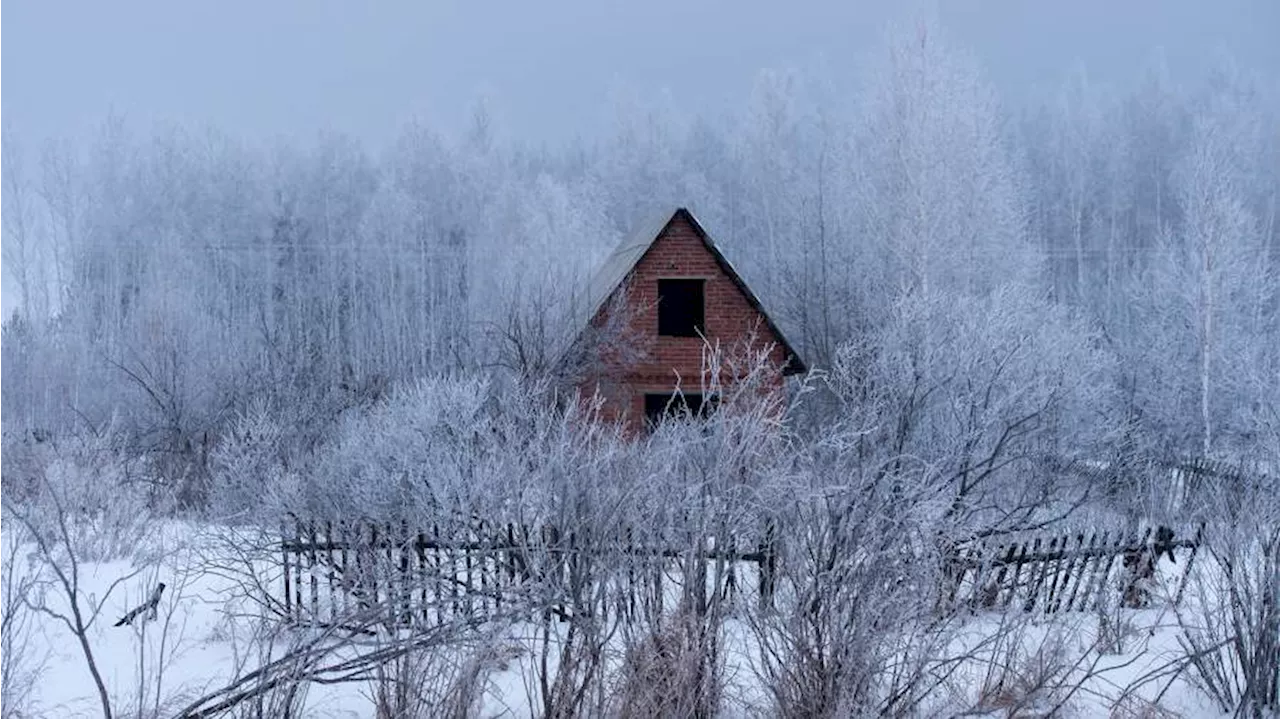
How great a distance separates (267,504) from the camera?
1121 centimetres

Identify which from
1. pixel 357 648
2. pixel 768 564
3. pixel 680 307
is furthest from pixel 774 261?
pixel 768 564

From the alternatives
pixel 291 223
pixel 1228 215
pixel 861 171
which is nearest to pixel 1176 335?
pixel 1228 215

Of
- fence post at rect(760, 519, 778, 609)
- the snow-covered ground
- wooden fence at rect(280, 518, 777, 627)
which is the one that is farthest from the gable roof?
Answer: fence post at rect(760, 519, 778, 609)

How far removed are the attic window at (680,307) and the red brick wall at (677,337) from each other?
0.83 ft

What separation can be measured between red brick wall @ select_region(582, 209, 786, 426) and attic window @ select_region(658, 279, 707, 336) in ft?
0.83

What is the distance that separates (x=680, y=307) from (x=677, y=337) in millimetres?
1440

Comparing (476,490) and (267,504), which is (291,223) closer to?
(267,504)

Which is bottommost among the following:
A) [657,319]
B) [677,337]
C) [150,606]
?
[150,606]

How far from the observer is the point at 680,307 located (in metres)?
20.9

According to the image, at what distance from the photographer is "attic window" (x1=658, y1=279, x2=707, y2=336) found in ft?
65.6

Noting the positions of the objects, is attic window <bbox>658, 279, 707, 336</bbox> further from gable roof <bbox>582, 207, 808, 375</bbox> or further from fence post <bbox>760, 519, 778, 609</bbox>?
fence post <bbox>760, 519, 778, 609</bbox>

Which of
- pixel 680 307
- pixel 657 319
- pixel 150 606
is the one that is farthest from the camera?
pixel 680 307

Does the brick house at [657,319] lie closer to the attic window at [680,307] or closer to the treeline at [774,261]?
the attic window at [680,307]

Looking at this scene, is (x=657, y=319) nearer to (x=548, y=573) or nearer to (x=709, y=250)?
(x=709, y=250)
